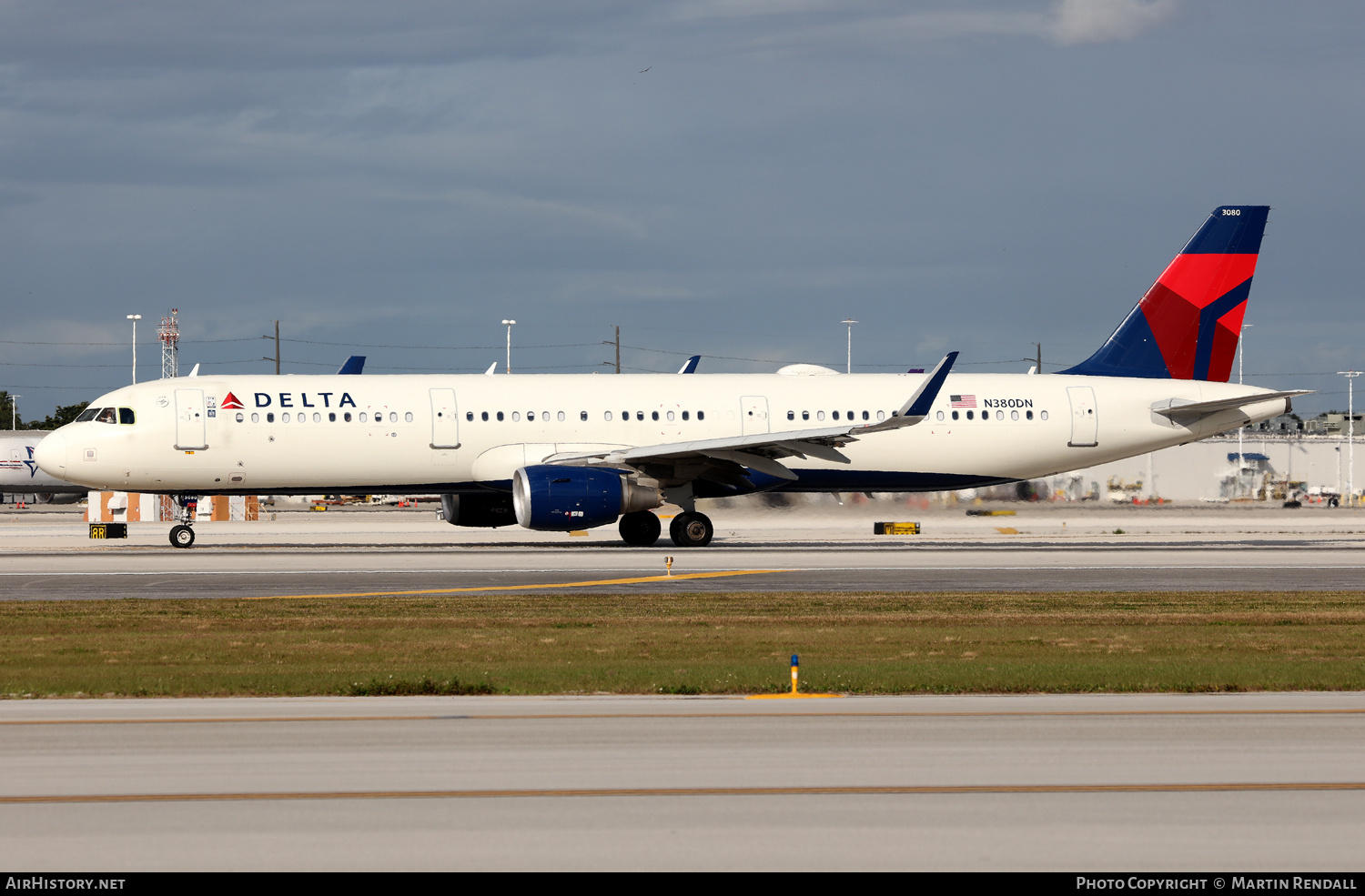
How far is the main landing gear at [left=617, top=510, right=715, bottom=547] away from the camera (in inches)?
1447

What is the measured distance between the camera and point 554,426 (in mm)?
36250

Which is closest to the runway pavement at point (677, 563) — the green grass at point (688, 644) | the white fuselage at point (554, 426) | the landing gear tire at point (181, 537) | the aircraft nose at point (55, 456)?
the landing gear tire at point (181, 537)

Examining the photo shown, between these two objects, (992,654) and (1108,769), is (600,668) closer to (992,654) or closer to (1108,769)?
(992,654)

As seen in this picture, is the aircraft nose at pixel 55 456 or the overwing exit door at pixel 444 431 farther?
the overwing exit door at pixel 444 431

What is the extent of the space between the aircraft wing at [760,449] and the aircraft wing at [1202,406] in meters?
8.46

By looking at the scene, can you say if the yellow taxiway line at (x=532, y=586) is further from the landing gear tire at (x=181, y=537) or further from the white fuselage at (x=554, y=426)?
the landing gear tire at (x=181, y=537)

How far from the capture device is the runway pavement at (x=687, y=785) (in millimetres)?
7426

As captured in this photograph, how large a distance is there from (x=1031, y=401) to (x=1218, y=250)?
24.7ft

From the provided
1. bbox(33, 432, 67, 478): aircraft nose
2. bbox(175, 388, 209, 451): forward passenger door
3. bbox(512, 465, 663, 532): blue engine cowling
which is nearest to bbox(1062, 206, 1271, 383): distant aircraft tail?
bbox(512, 465, 663, 532): blue engine cowling

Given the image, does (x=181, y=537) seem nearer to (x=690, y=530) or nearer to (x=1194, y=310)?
(x=690, y=530)

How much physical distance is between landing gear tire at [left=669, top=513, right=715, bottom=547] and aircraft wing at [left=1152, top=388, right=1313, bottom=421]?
44.8ft
